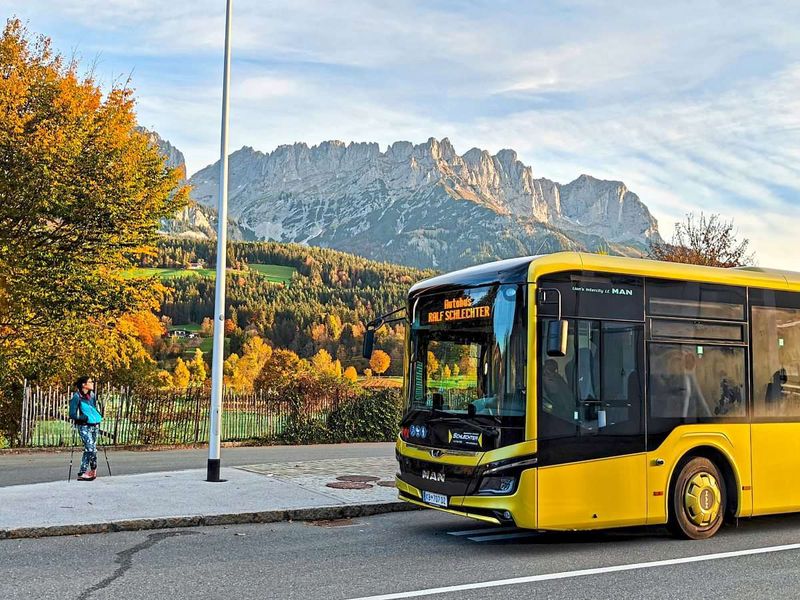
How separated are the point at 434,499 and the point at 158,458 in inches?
516

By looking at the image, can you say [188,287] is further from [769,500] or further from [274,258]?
[769,500]

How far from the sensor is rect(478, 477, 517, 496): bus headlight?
8.31m

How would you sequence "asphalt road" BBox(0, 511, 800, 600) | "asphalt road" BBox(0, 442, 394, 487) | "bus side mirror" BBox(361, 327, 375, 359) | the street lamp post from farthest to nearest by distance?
"asphalt road" BBox(0, 442, 394, 487), the street lamp post, "bus side mirror" BBox(361, 327, 375, 359), "asphalt road" BBox(0, 511, 800, 600)

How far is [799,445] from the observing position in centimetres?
1010

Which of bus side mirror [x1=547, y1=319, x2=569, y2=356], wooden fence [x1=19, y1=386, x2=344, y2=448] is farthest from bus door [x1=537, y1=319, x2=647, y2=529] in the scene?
wooden fence [x1=19, y1=386, x2=344, y2=448]

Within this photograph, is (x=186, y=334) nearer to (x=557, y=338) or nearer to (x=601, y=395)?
(x=601, y=395)

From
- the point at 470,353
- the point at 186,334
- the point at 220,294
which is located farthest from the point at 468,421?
the point at 186,334

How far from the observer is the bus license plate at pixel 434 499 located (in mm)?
8867

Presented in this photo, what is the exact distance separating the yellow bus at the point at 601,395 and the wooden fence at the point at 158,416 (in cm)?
1618

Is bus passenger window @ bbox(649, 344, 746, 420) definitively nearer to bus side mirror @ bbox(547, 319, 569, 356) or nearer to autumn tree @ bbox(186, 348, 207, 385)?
bus side mirror @ bbox(547, 319, 569, 356)

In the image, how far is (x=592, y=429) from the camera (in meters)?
8.70

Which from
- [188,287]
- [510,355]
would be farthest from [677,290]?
[188,287]

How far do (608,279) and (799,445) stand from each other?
137 inches

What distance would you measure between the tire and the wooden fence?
1812cm
